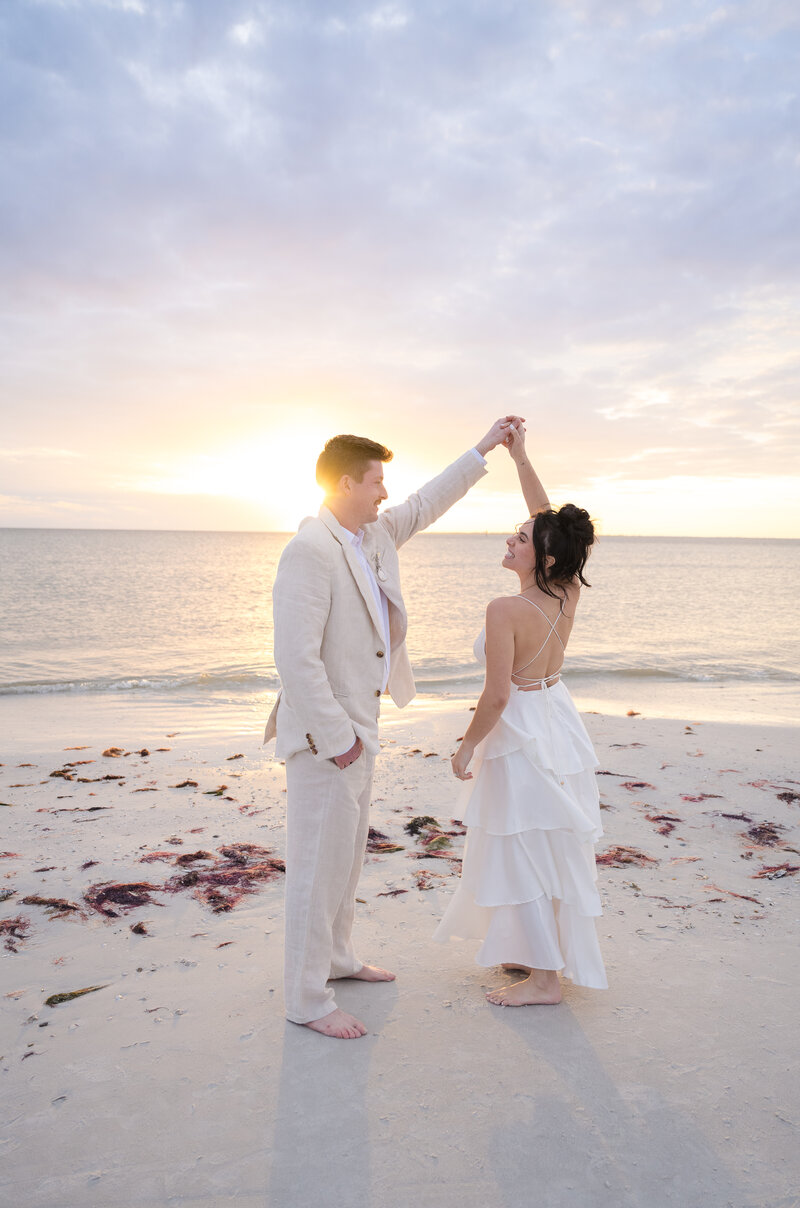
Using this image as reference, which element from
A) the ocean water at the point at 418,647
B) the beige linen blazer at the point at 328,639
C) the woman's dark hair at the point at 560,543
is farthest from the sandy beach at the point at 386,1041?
the ocean water at the point at 418,647

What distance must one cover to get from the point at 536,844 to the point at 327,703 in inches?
50.1

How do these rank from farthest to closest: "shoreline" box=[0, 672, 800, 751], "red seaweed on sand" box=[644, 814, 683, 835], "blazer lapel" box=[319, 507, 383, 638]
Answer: "shoreline" box=[0, 672, 800, 751] < "red seaweed on sand" box=[644, 814, 683, 835] < "blazer lapel" box=[319, 507, 383, 638]

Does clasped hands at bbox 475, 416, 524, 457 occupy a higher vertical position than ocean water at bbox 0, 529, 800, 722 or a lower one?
higher

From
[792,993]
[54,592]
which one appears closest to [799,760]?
[792,993]

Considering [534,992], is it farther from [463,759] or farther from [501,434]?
[501,434]

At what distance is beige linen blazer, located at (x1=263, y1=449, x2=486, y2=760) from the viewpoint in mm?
3225

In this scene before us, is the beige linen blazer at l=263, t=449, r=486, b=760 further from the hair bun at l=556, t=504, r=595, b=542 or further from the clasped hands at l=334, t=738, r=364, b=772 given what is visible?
the hair bun at l=556, t=504, r=595, b=542

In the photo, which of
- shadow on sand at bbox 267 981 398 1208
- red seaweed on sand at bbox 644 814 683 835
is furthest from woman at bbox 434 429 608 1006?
red seaweed on sand at bbox 644 814 683 835

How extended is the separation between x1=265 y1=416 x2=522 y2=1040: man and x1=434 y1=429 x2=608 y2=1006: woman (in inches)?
21.5

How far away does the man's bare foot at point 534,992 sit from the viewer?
3.64 m

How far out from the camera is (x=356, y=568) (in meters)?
3.47

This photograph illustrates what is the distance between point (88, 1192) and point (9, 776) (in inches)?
240

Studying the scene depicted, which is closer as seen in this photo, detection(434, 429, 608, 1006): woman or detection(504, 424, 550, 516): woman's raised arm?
detection(434, 429, 608, 1006): woman

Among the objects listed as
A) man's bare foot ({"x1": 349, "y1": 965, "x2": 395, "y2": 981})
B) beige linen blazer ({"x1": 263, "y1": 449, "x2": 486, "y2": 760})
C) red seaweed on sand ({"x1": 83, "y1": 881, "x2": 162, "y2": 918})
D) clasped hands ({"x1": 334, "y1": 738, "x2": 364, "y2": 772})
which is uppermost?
beige linen blazer ({"x1": 263, "y1": 449, "x2": 486, "y2": 760})
